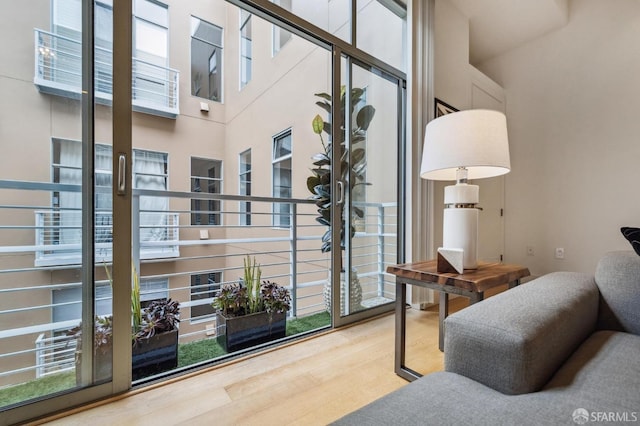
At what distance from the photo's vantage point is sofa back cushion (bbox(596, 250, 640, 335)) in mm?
1008

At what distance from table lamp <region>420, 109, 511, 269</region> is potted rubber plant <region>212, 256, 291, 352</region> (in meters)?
1.23

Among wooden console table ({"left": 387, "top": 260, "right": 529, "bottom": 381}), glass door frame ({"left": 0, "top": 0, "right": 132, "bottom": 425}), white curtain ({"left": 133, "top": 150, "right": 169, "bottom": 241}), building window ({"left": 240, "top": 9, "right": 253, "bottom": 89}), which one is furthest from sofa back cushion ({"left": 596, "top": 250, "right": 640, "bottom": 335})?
building window ({"left": 240, "top": 9, "right": 253, "bottom": 89})

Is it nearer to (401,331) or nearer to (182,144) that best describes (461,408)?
(401,331)

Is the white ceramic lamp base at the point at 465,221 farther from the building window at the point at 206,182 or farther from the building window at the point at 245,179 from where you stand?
the building window at the point at 206,182

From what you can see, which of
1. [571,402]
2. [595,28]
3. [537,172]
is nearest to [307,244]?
[537,172]

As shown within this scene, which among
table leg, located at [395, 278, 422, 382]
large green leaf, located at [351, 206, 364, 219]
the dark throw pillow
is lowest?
table leg, located at [395, 278, 422, 382]

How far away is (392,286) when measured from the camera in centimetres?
236

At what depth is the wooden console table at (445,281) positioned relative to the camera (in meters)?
1.09

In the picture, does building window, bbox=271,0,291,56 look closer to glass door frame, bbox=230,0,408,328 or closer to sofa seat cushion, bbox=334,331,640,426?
glass door frame, bbox=230,0,408,328

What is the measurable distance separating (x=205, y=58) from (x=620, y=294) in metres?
5.78

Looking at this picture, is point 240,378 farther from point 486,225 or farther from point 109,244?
point 486,225

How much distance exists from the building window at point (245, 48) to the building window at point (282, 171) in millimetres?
1518

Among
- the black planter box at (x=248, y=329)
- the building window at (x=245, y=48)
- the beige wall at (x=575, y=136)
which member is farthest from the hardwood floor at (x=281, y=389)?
the building window at (x=245, y=48)

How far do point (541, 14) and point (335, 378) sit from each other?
12.2 ft
